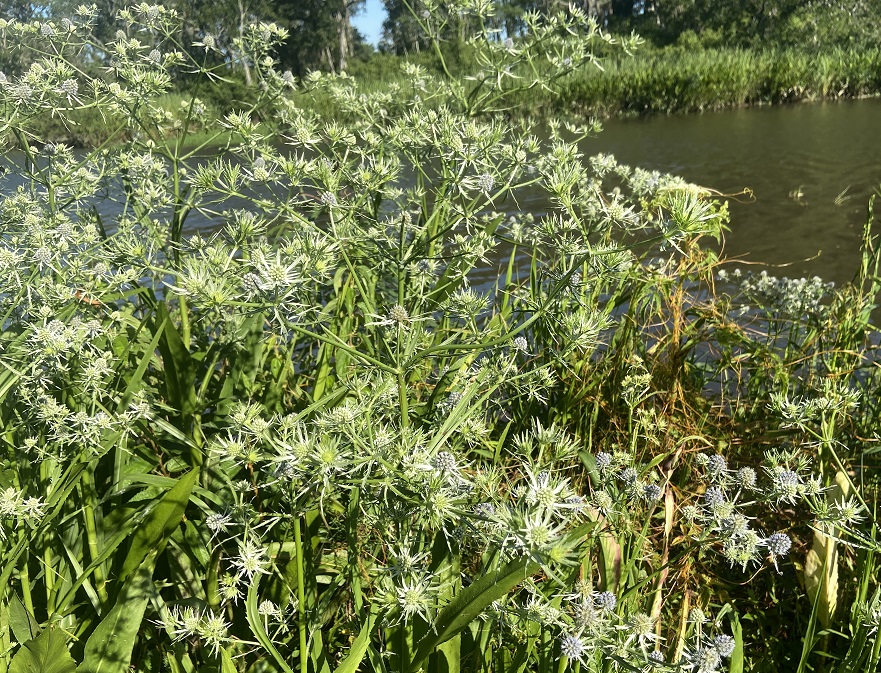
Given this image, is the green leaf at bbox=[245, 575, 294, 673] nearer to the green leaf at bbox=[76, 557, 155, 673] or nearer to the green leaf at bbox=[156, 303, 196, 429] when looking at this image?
the green leaf at bbox=[76, 557, 155, 673]

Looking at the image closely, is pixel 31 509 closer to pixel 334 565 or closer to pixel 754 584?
pixel 334 565

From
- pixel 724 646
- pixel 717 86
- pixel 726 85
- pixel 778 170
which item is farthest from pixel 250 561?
pixel 726 85

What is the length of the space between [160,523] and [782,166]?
509 inches

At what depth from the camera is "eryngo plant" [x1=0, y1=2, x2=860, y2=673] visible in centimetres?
156

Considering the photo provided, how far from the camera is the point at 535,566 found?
4.61ft

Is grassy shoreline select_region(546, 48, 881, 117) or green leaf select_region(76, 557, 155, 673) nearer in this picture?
green leaf select_region(76, 557, 155, 673)

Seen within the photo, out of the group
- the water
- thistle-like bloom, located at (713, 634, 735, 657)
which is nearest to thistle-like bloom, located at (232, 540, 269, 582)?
thistle-like bloom, located at (713, 634, 735, 657)

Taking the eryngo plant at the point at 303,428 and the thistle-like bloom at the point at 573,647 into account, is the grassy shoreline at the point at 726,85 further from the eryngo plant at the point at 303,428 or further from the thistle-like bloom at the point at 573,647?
the thistle-like bloom at the point at 573,647

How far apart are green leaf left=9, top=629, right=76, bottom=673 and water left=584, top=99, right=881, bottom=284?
A: 4006mm

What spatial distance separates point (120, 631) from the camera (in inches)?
74.4

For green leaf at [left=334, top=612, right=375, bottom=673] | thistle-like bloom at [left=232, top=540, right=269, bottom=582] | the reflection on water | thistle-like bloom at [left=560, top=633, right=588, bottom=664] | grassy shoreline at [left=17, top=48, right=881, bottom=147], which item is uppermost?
grassy shoreline at [left=17, top=48, right=881, bottom=147]

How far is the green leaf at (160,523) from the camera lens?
1814 millimetres

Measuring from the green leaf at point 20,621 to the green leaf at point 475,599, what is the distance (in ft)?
3.76

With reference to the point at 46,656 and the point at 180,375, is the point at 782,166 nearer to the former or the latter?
the point at 180,375
